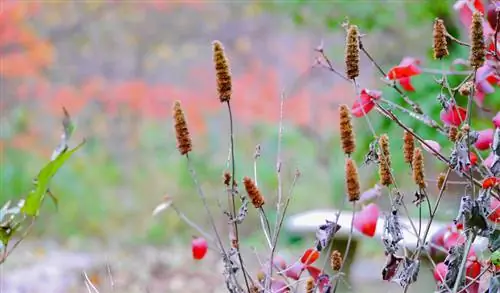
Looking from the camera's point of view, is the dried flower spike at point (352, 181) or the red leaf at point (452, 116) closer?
the dried flower spike at point (352, 181)

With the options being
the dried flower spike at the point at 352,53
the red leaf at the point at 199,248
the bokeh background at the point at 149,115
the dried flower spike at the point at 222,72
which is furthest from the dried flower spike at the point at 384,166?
the bokeh background at the point at 149,115

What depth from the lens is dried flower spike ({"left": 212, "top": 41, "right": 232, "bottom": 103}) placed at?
103 centimetres

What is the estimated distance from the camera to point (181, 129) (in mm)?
1082

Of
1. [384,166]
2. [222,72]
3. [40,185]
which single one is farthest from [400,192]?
[40,185]

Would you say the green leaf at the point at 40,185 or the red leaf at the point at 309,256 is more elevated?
the green leaf at the point at 40,185

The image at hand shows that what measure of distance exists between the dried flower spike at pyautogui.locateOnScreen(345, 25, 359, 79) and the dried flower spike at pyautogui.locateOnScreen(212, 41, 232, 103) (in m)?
0.15

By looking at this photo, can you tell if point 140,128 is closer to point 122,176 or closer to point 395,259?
point 122,176

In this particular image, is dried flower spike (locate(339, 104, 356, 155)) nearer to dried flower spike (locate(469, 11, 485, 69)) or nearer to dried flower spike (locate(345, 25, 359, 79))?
dried flower spike (locate(345, 25, 359, 79))

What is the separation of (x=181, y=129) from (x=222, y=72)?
0.10 metres

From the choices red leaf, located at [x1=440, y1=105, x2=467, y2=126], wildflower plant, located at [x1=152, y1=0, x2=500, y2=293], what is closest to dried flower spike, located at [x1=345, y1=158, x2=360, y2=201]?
wildflower plant, located at [x1=152, y1=0, x2=500, y2=293]

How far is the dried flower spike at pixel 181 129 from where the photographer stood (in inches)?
42.1

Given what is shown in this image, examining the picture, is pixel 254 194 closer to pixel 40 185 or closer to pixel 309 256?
pixel 309 256

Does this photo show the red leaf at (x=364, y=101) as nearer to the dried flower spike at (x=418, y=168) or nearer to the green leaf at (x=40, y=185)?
the dried flower spike at (x=418, y=168)

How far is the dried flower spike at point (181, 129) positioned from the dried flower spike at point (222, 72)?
62 mm
